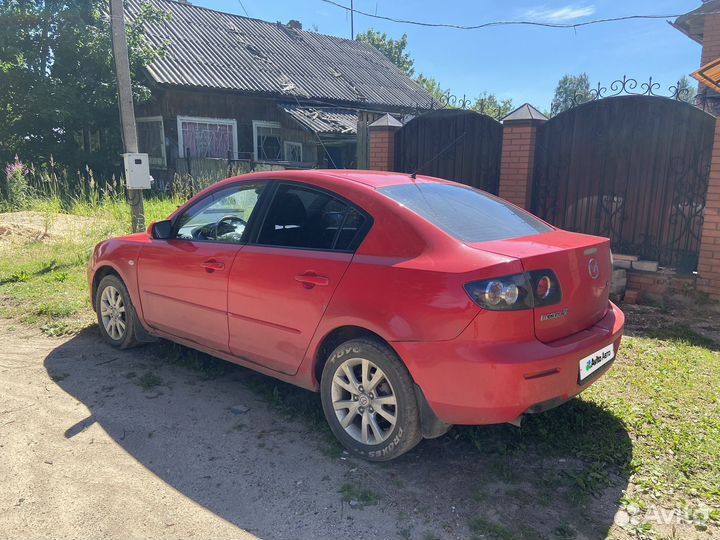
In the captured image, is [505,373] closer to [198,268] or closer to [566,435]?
[566,435]

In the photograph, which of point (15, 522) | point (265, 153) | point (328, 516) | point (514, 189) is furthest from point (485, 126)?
point (265, 153)

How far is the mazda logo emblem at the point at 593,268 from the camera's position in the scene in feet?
10.3

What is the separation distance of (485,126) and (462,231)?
5.18m

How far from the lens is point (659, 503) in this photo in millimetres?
2736

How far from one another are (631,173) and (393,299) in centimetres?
512

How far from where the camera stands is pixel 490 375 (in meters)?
2.64

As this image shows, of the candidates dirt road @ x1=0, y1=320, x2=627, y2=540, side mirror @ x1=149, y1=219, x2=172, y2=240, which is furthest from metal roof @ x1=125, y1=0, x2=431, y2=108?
dirt road @ x1=0, y1=320, x2=627, y2=540

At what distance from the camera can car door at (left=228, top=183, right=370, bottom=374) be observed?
10.6 feet

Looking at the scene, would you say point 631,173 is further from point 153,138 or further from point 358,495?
point 153,138

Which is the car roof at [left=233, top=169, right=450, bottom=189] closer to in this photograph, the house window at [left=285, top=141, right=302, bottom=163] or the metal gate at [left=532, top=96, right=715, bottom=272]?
the metal gate at [left=532, top=96, right=715, bottom=272]

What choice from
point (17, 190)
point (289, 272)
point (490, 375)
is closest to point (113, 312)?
point (289, 272)

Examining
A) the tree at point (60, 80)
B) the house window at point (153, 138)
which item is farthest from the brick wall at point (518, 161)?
the house window at point (153, 138)

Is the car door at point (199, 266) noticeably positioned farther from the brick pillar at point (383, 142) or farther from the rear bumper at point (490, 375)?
the brick pillar at point (383, 142)

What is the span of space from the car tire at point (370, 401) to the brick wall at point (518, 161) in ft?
16.2
